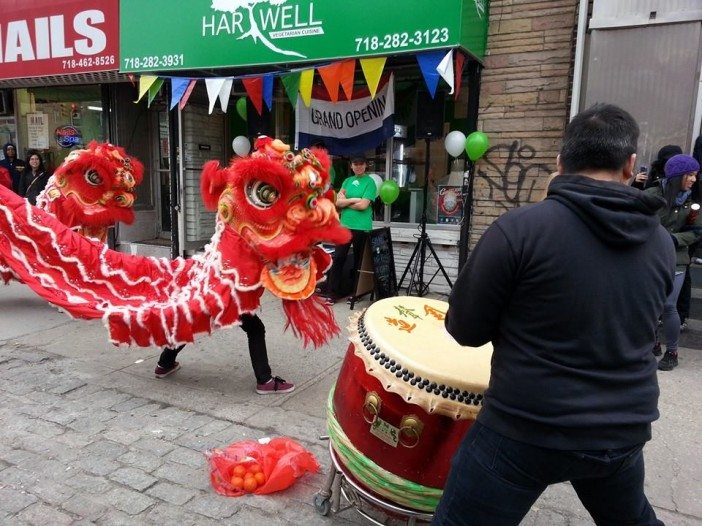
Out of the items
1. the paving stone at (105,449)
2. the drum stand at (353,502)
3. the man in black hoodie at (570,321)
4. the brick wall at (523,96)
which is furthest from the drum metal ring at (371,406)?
the brick wall at (523,96)

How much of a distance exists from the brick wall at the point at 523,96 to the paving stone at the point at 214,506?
4829mm

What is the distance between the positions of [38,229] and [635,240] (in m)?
4.34

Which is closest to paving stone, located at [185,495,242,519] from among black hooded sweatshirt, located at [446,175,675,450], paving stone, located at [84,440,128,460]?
paving stone, located at [84,440,128,460]

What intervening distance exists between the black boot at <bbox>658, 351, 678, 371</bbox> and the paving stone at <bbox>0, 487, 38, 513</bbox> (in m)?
4.59

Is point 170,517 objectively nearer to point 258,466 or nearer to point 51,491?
point 258,466

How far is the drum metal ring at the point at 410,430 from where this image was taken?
6.68 ft

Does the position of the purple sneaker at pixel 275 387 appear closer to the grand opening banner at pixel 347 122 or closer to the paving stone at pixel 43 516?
the paving stone at pixel 43 516

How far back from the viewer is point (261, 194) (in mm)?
3570

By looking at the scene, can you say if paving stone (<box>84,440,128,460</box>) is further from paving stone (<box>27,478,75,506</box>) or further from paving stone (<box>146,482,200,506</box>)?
paving stone (<box>146,482,200,506</box>)

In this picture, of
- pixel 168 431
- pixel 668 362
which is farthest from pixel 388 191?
pixel 168 431

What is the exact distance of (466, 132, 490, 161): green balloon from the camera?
630cm

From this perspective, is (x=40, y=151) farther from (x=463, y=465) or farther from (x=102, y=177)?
(x=463, y=465)

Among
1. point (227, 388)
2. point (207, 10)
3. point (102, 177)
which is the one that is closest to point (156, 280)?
point (227, 388)

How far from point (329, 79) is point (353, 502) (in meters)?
5.08
